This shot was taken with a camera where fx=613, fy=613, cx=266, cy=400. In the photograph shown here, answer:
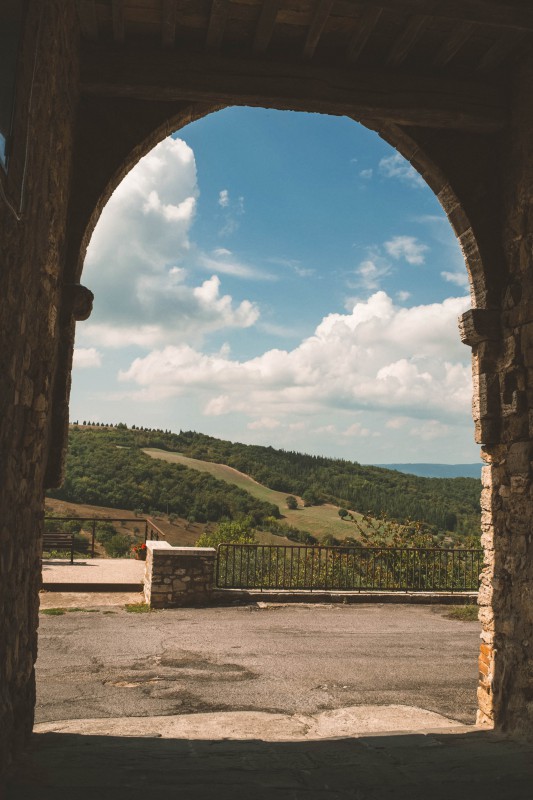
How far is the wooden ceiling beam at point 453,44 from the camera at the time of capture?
4.06 m

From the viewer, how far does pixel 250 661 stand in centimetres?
654

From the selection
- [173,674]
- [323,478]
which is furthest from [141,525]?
[173,674]

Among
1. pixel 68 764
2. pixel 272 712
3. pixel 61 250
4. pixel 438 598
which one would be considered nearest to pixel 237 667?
pixel 272 712

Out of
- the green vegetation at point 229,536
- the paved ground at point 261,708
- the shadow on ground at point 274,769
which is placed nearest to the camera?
the shadow on ground at point 274,769

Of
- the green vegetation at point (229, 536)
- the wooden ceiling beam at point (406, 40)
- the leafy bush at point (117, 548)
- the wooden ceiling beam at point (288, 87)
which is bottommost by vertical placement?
the leafy bush at point (117, 548)

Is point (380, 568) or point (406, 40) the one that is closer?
point (406, 40)

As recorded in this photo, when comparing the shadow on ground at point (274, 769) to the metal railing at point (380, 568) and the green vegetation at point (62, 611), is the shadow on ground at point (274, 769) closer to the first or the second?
the green vegetation at point (62, 611)

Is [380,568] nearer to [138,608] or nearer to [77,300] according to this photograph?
[138,608]

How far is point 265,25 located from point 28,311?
2.48 meters

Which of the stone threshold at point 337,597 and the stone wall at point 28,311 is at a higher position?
the stone wall at point 28,311

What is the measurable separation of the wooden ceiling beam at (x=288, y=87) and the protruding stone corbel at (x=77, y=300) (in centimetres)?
137

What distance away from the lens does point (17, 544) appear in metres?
3.14

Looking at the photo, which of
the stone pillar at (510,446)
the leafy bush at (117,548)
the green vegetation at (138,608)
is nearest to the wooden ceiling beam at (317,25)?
the stone pillar at (510,446)

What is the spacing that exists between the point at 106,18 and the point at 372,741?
4989mm
